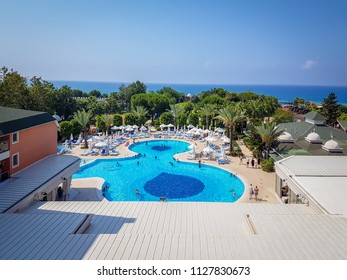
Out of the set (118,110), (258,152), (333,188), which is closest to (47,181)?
(333,188)

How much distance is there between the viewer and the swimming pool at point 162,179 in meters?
22.4

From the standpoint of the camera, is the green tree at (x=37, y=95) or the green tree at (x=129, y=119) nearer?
the green tree at (x=37, y=95)

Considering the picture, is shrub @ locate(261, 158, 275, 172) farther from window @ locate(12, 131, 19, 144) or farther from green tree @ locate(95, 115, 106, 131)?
green tree @ locate(95, 115, 106, 131)

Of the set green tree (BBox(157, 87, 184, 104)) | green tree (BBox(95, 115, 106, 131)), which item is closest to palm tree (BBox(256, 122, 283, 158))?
green tree (BBox(95, 115, 106, 131))

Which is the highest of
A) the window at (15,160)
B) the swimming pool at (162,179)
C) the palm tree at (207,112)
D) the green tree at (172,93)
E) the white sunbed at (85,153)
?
the green tree at (172,93)

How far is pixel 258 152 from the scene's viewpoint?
29734mm

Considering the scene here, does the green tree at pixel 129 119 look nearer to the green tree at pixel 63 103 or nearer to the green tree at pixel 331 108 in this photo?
the green tree at pixel 63 103

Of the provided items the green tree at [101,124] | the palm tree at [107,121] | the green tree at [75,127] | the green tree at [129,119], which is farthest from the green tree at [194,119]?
the green tree at [75,127]

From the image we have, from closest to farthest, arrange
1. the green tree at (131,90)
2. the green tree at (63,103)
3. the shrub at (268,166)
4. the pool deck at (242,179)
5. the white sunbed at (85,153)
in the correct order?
the pool deck at (242,179)
the shrub at (268,166)
the white sunbed at (85,153)
the green tree at (63,103)
the green tree at (131,90)

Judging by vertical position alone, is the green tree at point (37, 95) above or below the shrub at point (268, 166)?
above

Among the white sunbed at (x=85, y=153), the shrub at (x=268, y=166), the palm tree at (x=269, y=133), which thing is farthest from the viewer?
the white sunbed at (x=85, y=153)

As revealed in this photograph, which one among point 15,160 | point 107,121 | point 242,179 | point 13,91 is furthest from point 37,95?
point 242,179

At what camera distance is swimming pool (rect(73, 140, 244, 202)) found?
22422 millimetres
